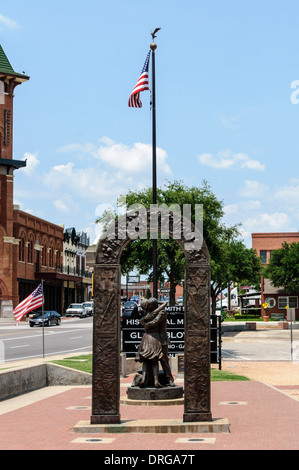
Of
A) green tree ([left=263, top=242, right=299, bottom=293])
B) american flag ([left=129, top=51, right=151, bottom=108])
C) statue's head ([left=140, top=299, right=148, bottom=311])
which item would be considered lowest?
statue's head ([left=140, top=299, right=148, bottom=311])

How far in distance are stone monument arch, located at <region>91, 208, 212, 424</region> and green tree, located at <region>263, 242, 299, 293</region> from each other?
53508mm

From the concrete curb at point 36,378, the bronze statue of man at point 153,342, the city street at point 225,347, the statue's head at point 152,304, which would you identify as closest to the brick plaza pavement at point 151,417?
the concrete curb at point 36,378

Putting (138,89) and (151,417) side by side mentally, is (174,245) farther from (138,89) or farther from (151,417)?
(151,417)

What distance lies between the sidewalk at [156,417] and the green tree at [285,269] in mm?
46044

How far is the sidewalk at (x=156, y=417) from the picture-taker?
32.6ft

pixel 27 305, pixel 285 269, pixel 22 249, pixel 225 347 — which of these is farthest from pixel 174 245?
pixel 22 249

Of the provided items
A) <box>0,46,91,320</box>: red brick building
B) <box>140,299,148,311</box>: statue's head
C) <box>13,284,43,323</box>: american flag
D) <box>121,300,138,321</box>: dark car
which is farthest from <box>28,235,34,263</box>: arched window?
<box>140,299,148,311</box>: statue's head

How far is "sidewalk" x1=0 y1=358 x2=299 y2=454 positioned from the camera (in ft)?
32.6

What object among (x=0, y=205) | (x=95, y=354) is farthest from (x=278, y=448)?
(x=0, y=205)

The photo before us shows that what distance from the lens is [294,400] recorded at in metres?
14.9

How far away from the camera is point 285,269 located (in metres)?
64.4

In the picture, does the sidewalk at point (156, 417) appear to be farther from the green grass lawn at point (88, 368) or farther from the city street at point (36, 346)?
the city street at point (36, 346)

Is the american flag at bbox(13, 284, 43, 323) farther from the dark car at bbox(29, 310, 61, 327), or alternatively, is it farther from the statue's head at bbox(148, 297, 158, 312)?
the dark car at bbox(29, 310, 61, 327)

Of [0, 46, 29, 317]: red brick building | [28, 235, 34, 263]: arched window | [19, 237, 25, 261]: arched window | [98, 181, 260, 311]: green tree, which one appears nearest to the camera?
[98, 181, 260, 311]: green tree
